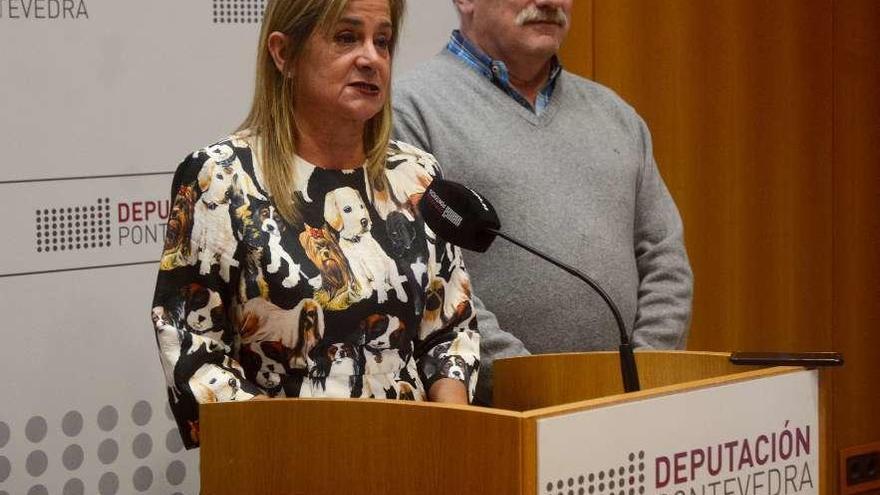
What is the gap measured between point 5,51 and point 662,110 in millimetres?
2079

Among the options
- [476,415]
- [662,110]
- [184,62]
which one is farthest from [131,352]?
[662,110]

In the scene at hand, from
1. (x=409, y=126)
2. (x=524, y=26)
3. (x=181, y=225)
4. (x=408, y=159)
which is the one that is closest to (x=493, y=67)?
(x=524, y=26)

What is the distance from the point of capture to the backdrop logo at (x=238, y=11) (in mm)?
2908

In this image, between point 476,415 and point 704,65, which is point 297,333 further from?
point 704,65

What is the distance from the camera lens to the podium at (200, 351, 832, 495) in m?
1.52

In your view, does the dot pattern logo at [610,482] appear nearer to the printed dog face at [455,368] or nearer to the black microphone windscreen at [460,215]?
the black microphone windscreen at [460,215]

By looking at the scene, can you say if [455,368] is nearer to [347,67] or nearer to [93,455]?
[347,67]

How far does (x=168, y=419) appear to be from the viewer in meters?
2.89

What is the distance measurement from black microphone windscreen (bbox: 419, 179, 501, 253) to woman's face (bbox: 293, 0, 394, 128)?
0.88ft

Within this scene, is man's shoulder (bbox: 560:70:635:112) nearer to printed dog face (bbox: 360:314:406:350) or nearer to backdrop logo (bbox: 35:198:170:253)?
backdrop logo (bbox: 35:198:170:253)

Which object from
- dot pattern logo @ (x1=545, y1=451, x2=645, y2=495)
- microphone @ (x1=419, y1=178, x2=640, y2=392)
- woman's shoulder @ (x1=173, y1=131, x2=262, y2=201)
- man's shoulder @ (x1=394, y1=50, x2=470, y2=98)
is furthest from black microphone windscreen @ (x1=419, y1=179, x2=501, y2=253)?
man's shoulder @ (x1=394, y1=50, x2=470, y2=98)

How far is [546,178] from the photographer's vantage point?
286 cm

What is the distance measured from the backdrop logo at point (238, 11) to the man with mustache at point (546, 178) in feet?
1.16

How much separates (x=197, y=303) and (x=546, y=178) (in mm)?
1042
